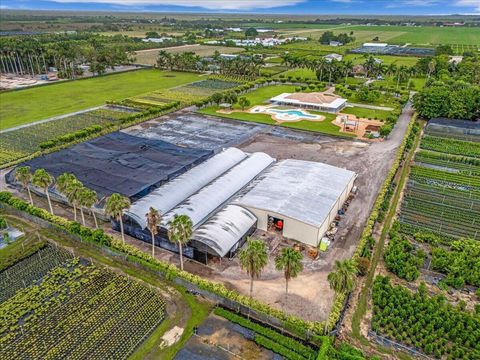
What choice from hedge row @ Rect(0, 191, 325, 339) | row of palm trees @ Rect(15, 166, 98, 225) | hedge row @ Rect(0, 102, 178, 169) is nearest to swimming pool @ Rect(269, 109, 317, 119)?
hedge row @ Rect(0, 102, 178, 169)

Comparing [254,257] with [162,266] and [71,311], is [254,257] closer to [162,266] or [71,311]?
[162,266]

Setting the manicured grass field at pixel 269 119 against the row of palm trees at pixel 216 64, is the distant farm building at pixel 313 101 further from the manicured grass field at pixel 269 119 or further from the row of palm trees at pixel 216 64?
the row of palm trees at pixel 216 64

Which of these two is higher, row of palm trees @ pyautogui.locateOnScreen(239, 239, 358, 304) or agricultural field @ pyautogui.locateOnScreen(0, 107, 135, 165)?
row of palm trees @ pyautogui.locateOnScreen(239, 239, 358, 304)

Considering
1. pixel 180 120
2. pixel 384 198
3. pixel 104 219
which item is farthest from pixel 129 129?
pixel 384 198

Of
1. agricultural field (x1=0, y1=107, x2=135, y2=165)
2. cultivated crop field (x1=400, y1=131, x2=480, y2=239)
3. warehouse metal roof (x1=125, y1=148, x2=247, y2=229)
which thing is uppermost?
warehouse metal roof (x1=125, y1=148, x2=247, y2=229)

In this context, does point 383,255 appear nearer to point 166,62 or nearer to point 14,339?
point 14,339

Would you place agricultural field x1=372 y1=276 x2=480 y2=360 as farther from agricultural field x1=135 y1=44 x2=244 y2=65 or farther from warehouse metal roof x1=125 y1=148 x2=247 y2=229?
agricultural field x1=135 y1=44 x2=244 y2=65
